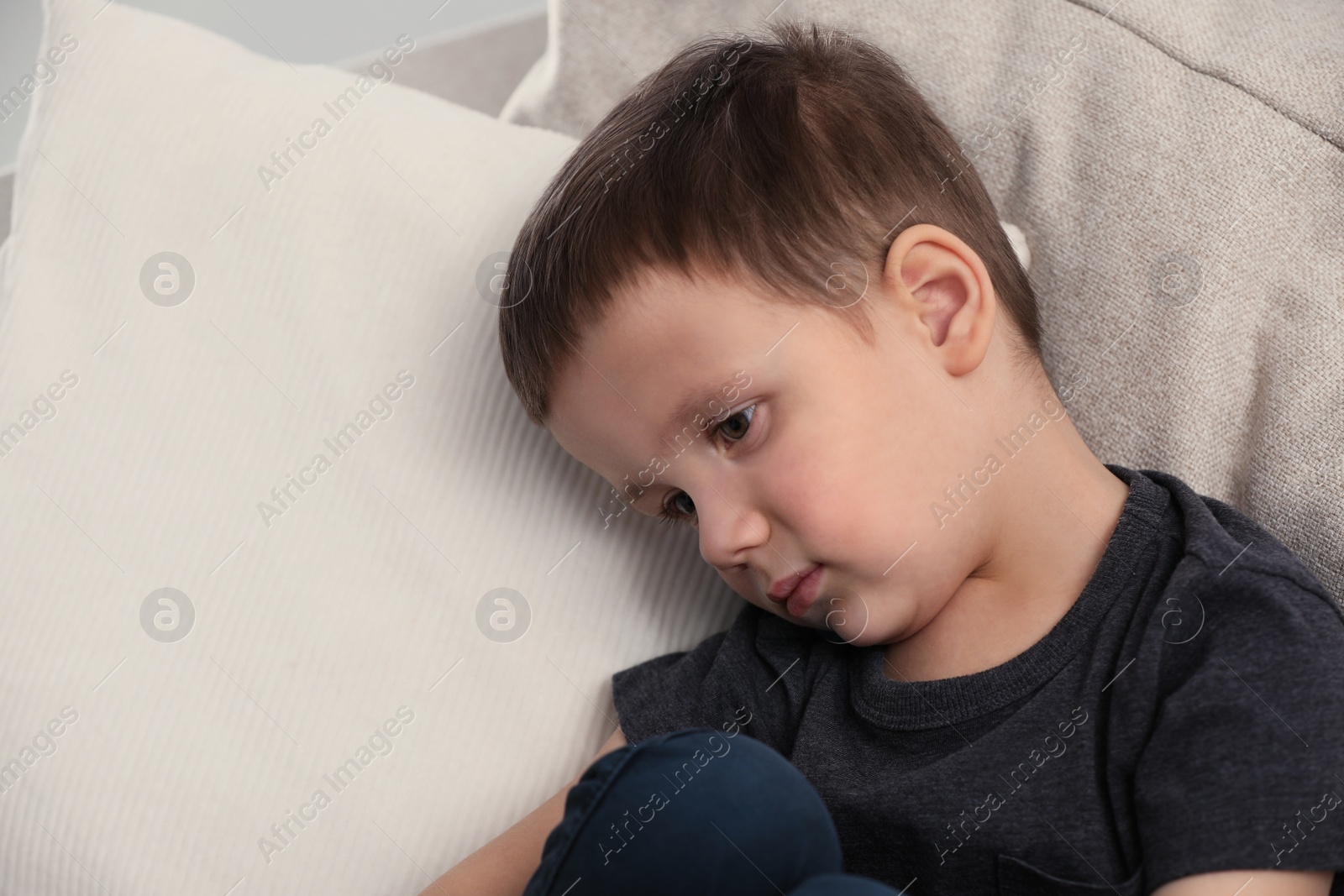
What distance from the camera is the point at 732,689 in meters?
0.83

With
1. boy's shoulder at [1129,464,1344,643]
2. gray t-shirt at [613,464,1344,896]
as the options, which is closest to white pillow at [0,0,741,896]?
gray t-shirt at [613,464,1344,896]

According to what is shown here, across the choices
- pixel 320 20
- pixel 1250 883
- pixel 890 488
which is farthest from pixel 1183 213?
pixel 320 20

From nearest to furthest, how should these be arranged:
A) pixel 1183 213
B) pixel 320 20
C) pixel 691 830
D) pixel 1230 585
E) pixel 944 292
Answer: pixel 691 830
pixel 1230 585
pixel 944 292
pixel 1183 213
pixel 320 20

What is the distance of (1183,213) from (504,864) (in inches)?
29.5

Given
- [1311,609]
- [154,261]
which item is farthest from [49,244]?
[1311,609]

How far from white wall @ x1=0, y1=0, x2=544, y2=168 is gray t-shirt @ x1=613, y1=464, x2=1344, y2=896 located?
103 cm

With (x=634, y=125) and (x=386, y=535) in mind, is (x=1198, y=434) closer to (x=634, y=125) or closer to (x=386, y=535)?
(x=634, y=125)

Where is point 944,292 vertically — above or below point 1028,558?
above

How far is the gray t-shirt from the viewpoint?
59 cm

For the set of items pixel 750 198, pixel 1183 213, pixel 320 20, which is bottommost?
pixel 1183 213

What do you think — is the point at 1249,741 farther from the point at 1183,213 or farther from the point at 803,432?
the point at 1183,213

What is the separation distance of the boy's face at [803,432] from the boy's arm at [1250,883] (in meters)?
0.24

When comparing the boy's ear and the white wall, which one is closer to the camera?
the boy's ear

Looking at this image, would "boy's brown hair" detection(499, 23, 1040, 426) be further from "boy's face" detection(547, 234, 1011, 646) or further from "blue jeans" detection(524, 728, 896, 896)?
"blue jeans" detection(524, 728, 896, 896)
